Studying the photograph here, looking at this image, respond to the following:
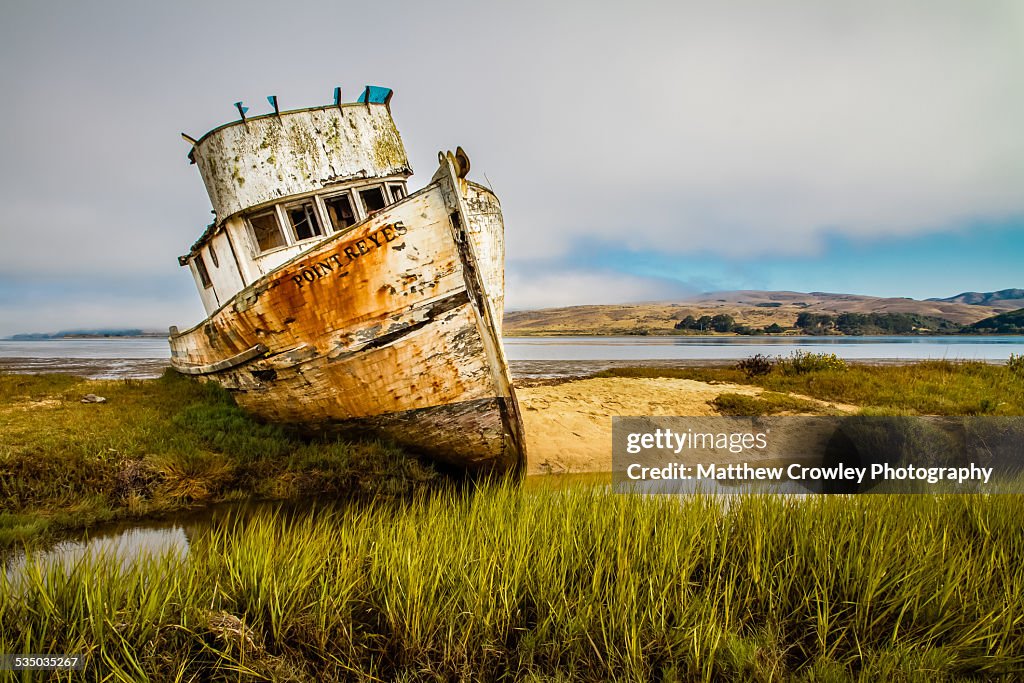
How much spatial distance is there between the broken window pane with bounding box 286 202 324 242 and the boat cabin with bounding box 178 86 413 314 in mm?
14

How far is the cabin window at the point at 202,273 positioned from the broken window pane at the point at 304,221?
2.23m

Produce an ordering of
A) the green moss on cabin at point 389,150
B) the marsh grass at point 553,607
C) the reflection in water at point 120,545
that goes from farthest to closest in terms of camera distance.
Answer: the green moss on cabin at point 389,150, the reflection in water at point 120,545, the marsh grass at point 553,607

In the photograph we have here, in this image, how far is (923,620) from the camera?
2643 mm

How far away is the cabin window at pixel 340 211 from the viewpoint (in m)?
7.18

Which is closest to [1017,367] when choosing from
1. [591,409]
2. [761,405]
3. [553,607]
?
[761,405]

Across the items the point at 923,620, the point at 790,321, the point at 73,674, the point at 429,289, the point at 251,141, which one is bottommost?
the point at 790,321

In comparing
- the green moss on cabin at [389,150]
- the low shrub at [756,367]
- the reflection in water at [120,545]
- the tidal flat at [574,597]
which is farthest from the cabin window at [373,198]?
the low shrub at [756,367]

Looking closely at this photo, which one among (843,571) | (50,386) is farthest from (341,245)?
(50,386)

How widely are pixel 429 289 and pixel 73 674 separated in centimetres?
402

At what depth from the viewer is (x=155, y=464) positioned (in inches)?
228

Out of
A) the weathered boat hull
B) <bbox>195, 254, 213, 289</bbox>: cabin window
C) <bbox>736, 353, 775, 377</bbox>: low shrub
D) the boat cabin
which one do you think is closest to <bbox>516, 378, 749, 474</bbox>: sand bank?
the weathered boat hull

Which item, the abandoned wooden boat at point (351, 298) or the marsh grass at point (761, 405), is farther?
the marsh grass at point (761, 405)

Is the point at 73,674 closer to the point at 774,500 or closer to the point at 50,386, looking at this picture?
the point at 774,500

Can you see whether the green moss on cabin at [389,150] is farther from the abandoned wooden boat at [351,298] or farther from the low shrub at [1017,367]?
the low shrub at [1017,367]
